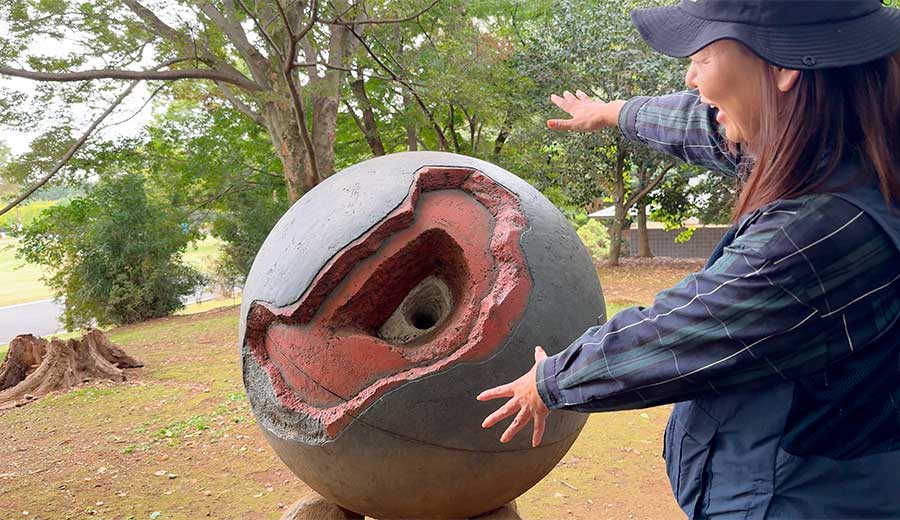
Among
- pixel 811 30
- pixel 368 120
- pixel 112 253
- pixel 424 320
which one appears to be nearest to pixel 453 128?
pixel 368 120

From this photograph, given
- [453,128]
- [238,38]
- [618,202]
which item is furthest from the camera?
[618,202]

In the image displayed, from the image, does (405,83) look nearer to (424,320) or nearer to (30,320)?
(424,320)

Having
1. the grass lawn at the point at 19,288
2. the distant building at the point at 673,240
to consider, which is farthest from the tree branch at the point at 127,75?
the grass lawn at the point at 19,288

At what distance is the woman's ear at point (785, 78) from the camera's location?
1.33m

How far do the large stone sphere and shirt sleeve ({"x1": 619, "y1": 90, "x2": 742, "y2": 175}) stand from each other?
0.49 meters

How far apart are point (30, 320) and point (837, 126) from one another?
2276cm

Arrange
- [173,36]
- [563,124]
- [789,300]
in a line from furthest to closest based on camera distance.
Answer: [173,36]
[563,124]
[789,300]

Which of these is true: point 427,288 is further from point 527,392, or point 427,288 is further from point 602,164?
point 602,164

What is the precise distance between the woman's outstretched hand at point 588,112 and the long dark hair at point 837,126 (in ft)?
3.82

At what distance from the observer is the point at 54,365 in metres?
8.49

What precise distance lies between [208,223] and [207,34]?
22.8ft

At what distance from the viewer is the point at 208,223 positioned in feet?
52.9

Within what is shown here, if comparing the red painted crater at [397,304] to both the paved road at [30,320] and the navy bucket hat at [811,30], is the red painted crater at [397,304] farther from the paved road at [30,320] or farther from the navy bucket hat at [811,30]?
the paved road at [30,320]

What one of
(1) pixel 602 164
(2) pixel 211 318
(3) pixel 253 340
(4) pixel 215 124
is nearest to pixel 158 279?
(2) pixel 211 318
